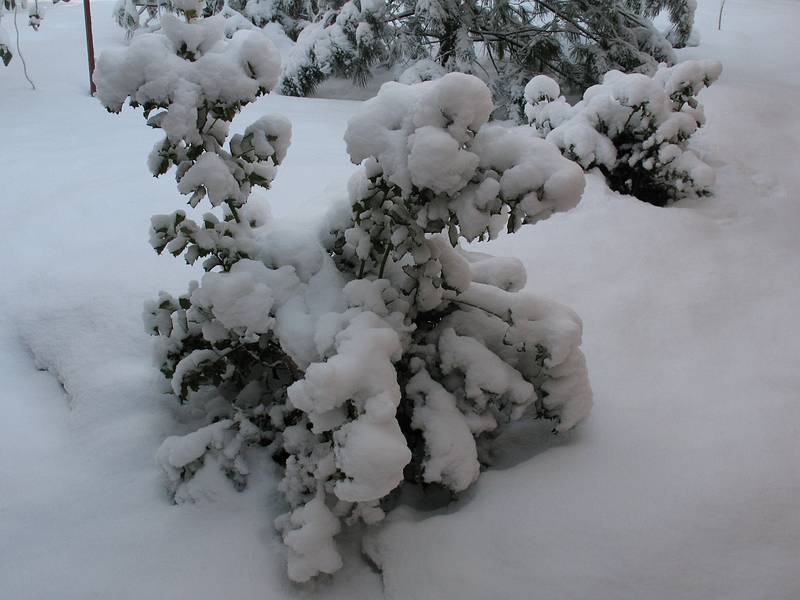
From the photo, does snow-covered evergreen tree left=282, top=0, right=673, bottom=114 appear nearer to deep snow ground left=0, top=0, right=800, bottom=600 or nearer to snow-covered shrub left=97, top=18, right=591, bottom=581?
deep snow ground left=0, top=0, right=800, bottom=600

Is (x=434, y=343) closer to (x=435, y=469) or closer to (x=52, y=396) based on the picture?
(x=435, y=469)

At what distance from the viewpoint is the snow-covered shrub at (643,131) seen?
98.0 inches

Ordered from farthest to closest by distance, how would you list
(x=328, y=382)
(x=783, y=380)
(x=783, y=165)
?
1. (x=783, y=165)
2. (x=783, y=380)
3. (x=328, y=382)

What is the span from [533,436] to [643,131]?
1.59 meters

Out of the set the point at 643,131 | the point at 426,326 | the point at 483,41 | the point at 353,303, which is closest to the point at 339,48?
the point at 483,41

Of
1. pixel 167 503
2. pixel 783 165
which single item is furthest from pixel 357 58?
pixel 167 503

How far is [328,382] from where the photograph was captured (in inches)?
41.3

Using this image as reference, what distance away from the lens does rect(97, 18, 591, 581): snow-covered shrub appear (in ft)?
3.55

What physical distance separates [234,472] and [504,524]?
550 mm

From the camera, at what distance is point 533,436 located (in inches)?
56.9

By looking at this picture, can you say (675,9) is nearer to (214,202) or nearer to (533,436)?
(533,436)

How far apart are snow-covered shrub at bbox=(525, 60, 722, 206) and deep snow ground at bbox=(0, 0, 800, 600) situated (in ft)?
0.43

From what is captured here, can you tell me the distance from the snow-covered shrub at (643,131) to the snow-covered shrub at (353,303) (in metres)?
1.31

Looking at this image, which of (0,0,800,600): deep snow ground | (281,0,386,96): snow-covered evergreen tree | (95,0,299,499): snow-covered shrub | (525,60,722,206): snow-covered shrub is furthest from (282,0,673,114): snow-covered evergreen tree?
(95,0,299,499): snow-covered shrub
